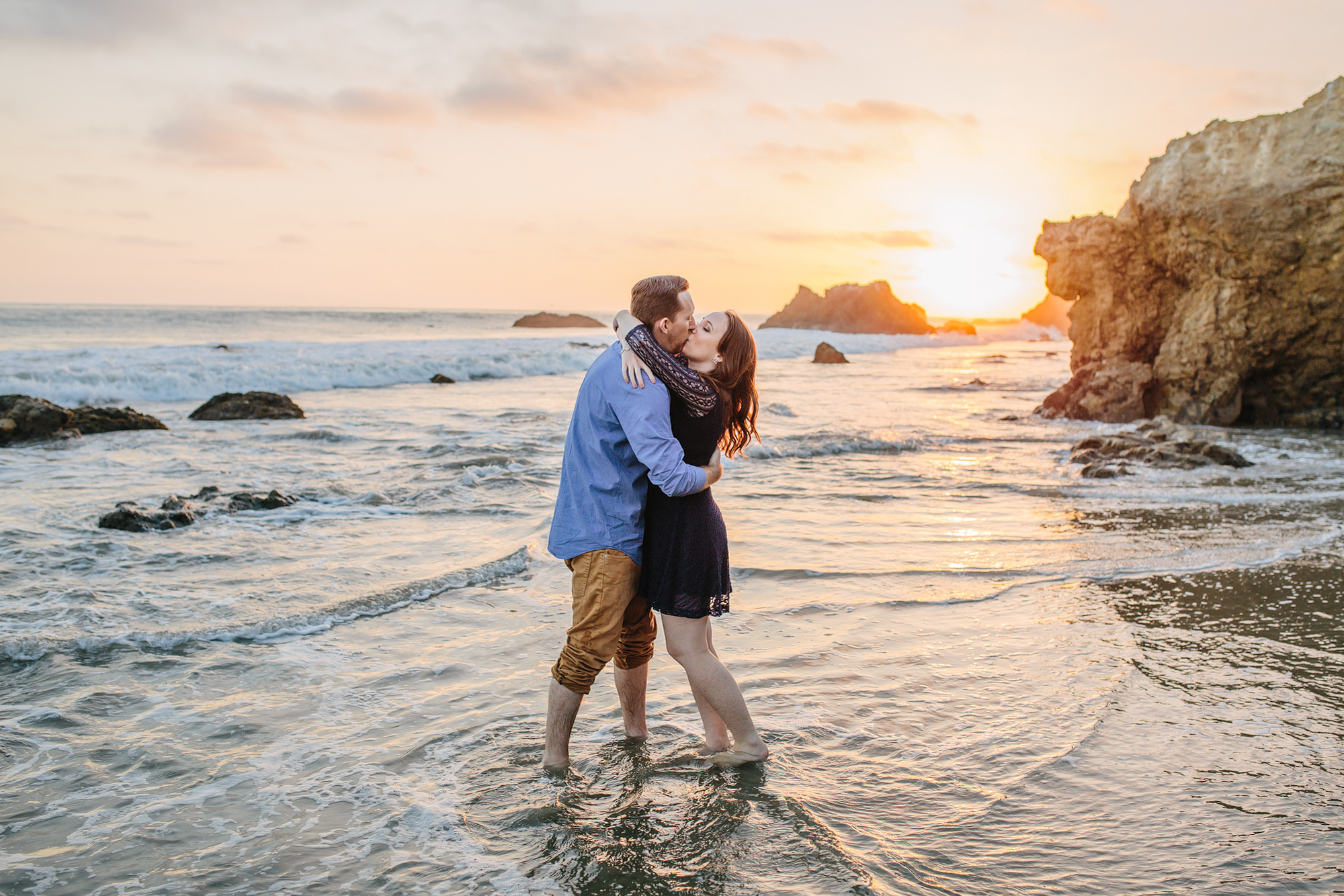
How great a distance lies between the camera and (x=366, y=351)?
28.3 meters

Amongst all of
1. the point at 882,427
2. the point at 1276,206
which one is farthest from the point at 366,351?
the point at 1276,206

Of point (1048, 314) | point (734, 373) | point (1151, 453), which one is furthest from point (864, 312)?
point (734, 373)

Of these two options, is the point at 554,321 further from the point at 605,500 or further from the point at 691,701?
the point at 605,500

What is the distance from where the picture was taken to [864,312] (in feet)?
286

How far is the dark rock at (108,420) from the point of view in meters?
11.9

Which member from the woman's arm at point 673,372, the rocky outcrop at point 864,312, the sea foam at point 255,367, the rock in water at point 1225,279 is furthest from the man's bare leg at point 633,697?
the rocky outcrop at point 864,312

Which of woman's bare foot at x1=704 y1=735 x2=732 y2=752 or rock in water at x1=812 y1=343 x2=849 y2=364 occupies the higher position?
rock in water at x1=812 y1=343 x2=849 y2=364

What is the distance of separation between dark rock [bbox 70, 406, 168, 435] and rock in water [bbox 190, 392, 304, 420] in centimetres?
117

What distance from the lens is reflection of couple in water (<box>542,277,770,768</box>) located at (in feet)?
10.3

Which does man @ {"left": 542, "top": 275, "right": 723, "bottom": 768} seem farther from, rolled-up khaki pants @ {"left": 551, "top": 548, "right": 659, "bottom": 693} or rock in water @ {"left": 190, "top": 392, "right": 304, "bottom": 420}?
rock in water @ {"left": 190, "top": 392, "right": 304, "bottom": 420}

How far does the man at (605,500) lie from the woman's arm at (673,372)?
0.07m

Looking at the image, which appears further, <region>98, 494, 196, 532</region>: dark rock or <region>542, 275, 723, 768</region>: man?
<region>98, 494, 196, 532</region>: dark rock

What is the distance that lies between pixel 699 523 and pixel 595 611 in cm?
55

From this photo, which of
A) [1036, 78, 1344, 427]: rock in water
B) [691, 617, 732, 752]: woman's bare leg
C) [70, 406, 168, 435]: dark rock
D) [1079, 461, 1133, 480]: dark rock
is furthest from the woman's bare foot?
[1036, 78, 1344, 427]: rock in water
